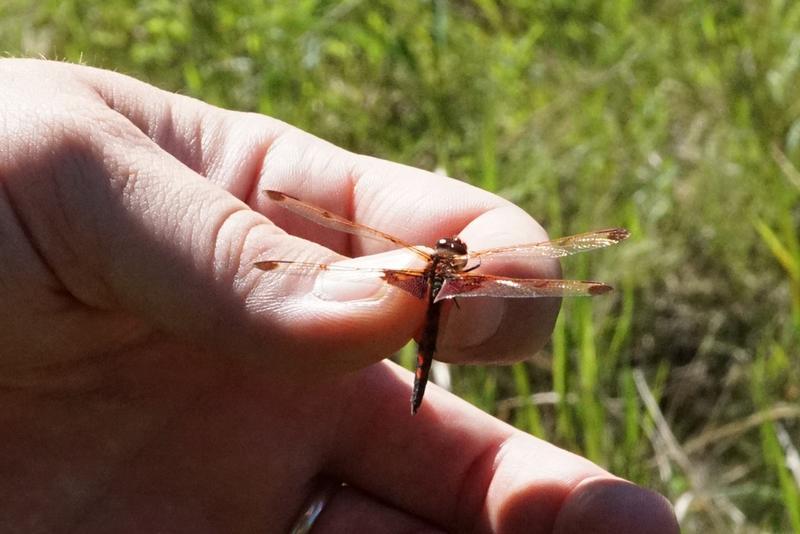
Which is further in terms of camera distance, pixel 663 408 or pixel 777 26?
pixel 777 26

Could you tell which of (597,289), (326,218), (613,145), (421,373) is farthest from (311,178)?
(613,145)

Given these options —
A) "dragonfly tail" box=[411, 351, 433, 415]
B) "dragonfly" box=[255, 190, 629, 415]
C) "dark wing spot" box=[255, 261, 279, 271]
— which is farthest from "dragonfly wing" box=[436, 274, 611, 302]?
"dark wing spot" box=[255, 261, 279, 271]

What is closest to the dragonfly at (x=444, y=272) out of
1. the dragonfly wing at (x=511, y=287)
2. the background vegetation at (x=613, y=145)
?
the dragonfly wing at (x=511, y=287)

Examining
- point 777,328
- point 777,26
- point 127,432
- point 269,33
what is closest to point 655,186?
Result: point 777,328

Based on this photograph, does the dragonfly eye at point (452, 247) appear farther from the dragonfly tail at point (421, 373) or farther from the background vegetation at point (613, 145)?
the background vegetation at point (613, 145)

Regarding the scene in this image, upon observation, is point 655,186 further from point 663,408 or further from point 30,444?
point 30,444

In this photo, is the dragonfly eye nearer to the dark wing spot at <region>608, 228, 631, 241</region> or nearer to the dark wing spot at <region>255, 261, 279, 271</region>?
the dark wing spot at <region>608, 228, 631, 241</region>
